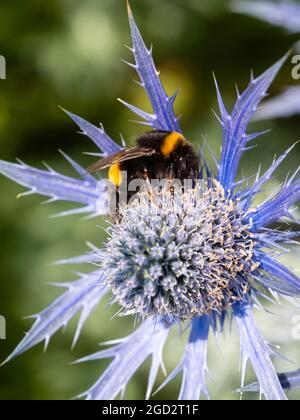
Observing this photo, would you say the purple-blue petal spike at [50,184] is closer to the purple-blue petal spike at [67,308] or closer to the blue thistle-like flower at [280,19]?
the purple-blue petal spike at [67,308]

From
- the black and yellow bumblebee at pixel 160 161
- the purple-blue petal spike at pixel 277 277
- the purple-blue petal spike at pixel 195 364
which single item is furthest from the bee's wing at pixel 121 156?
the purple-blue petal spike at pixel 195 364

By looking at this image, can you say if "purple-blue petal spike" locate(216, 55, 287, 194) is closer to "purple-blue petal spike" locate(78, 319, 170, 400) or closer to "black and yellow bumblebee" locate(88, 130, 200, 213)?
"black and yellow bumblebee" locate(88, 130, 200, 213)

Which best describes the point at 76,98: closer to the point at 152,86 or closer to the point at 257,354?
the point at 152,86

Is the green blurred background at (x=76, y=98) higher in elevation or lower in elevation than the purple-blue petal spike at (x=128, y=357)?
higher

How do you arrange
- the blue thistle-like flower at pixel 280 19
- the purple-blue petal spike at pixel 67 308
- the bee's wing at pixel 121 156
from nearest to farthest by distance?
the bee's wing at pixel 121 156
the purple-blue petal spike at pixel 67 308
the blue thistle-like flower at pixel 280 19

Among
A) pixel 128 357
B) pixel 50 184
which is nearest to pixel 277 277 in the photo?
pixel 128 357

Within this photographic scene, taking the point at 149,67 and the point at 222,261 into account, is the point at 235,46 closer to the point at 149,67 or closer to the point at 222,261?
the point at 149,67
